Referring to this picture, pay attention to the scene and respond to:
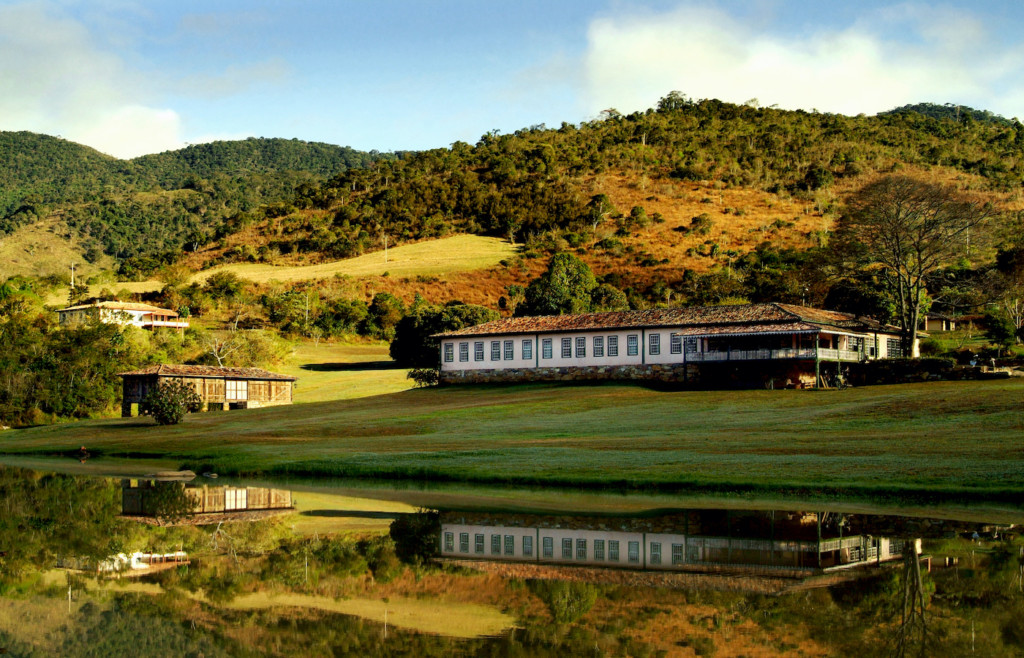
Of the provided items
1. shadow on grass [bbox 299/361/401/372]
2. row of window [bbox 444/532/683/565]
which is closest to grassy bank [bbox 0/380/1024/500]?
row of window [bbox 444/532/683/565]

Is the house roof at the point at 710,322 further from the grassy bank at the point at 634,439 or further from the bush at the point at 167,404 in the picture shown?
the bush at the point at 167,404

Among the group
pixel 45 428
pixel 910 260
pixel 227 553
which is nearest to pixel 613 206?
pixel 910 260

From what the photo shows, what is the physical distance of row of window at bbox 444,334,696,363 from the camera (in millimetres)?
72188

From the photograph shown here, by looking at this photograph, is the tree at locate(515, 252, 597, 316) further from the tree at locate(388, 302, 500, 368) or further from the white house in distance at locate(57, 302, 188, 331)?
the white house in distance at locate(57, 302, 188, 331)

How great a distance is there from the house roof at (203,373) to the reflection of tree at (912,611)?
65.2 m

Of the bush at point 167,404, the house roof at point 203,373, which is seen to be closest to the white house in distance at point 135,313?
the house roof at point 203,373

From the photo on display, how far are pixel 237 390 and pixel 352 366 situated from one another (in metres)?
22.3

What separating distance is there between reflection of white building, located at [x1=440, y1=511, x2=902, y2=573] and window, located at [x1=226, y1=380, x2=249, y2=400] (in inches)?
2381

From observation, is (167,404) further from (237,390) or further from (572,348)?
(572,348)

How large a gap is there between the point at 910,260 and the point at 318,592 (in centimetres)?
7473

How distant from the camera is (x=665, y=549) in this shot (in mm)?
18672

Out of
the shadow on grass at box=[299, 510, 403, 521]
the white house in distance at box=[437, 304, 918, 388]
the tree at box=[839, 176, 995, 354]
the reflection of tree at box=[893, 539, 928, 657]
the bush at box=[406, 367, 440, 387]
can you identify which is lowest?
→ the shadow on grass at box=[299, 510, 403, 521]

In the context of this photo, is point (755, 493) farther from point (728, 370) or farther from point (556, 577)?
point (728, 370)

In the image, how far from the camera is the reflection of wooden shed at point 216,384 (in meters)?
74.9
